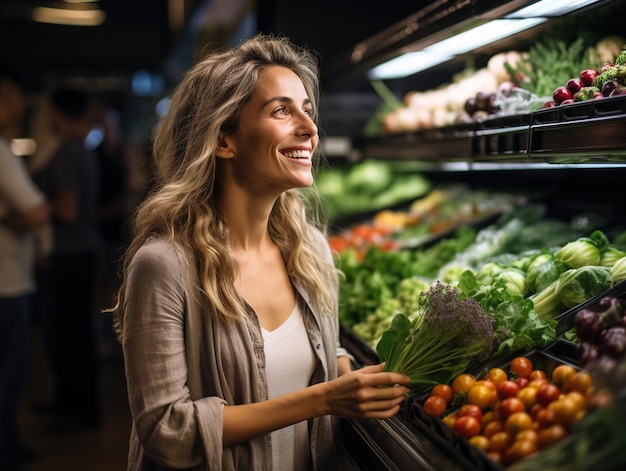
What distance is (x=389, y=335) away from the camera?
190 cm

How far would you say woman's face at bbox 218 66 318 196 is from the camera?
2.04 m

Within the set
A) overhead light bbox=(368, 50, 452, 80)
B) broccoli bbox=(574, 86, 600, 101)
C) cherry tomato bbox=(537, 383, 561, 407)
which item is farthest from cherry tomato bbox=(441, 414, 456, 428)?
overhead light bbox=(368, 50, 452, 80)

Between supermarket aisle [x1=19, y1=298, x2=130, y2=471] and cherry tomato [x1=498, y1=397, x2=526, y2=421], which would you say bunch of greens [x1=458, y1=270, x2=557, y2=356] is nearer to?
cherry tomato [x1=498, y1=397, x2=526, y2=421]

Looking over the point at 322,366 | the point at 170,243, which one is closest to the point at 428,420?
the point at 322,366

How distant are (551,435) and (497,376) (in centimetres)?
40

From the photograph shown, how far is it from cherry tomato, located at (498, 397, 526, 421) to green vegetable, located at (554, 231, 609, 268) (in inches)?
34.8

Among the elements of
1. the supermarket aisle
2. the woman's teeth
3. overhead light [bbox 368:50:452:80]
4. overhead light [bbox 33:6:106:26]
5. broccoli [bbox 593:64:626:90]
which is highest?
overhead light [bbox 33:6:106:26]

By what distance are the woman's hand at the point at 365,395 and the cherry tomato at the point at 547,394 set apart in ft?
1.11

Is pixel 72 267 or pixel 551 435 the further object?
pixel 72 267

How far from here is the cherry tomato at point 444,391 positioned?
1.78m

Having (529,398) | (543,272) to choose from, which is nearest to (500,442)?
(529,398)

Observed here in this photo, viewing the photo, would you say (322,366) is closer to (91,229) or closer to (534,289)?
(534,289)

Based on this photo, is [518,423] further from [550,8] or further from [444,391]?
[550,8]

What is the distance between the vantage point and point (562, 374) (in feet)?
5.43
